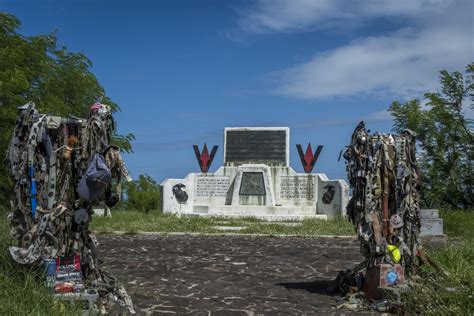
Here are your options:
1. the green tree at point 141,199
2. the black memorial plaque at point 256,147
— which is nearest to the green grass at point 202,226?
the black memorial plaque at point 256,147

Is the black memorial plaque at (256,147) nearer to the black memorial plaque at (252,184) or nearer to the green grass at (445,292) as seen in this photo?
the black memorial plaque at (252,184)

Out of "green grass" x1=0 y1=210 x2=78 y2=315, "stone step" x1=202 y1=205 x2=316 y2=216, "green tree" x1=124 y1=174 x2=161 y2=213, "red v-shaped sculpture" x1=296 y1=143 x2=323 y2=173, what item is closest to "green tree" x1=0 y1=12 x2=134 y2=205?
"green tree" x1=124 y1=174 x2=161 y2=213

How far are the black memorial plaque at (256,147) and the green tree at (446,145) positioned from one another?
618 cm

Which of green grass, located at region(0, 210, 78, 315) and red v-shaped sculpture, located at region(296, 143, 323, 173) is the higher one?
red v-shaped sculpture, located at region(296, 143, 323, 173)

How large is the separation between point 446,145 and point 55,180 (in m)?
22.7

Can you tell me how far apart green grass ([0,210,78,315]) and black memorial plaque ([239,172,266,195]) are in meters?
18.3

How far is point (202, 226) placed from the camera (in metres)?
18.6

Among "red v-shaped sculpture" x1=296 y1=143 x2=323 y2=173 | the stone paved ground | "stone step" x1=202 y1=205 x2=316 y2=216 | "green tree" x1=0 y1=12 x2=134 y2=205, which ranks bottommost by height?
the stone paved ground

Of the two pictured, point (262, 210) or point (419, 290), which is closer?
point (419, 290)

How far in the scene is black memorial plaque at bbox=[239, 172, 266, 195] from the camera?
24.6 meters

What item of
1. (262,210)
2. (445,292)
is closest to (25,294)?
(445,292)

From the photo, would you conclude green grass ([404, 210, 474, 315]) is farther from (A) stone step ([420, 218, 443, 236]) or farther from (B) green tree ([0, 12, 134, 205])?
(B) green tree ([0, 12, 134, 205])

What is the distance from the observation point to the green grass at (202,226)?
17.0 metres

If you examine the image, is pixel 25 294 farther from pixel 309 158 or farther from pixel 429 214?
pixel 309 158
